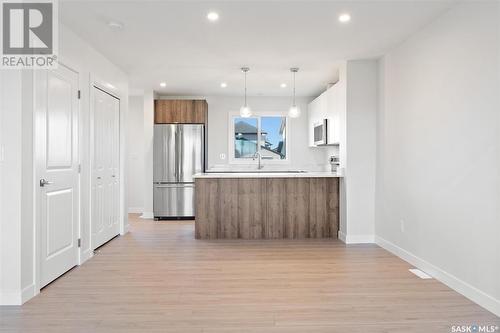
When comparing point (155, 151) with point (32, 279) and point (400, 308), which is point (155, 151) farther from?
point (400, 308)

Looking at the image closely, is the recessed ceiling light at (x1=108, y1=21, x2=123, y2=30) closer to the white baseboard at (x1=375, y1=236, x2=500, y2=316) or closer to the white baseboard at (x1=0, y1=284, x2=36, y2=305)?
the white baseboard at (x1=0, y1=284, x2=36, y2=305)

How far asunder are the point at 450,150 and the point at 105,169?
396cm

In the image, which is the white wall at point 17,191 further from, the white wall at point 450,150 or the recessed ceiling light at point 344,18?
the white wall at point 450,150

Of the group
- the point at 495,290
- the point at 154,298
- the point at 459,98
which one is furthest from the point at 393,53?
the point at 154,298

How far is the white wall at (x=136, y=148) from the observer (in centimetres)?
794

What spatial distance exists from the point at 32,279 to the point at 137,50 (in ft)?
9.11

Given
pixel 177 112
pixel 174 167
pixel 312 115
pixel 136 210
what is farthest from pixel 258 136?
pixel 136 210

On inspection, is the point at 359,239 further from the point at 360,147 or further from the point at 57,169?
the point at 57,169

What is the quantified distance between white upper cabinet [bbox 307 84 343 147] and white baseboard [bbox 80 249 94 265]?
3.60 metres

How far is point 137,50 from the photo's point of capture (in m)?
4.48

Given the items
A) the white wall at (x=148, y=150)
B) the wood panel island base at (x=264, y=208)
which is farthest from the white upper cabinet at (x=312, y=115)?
the white wall at (x=148, y=150)

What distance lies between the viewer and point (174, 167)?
697 centimetres

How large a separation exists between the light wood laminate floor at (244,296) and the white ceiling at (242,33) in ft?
7.94

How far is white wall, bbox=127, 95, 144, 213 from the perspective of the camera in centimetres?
794
